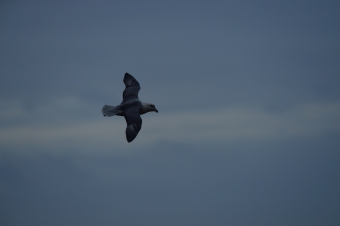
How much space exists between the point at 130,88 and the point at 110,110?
12.7ft

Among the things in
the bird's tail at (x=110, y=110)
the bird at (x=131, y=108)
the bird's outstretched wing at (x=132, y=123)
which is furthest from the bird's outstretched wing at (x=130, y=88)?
the bird's outstretched wing at (x=132, y=123)

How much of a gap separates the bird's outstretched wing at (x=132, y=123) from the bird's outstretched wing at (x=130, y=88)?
86.7 inches

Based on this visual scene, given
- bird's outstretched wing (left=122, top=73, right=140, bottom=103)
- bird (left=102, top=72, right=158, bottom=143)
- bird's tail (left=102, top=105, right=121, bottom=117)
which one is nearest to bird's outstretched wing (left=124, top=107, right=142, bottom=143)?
bird (left=102, top=72, right=158, bottom=143)

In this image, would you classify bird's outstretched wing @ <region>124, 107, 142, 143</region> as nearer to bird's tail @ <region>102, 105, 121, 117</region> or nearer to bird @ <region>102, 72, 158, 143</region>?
bird @ <region>102, 72, 158, 143</region>

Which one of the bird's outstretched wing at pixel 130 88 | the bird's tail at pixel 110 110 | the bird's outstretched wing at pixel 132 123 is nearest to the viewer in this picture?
the bird's outstretched wing at pixel 132 123

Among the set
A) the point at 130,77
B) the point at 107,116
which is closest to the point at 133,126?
the point at 107,116

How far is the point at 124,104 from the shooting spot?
37.8m

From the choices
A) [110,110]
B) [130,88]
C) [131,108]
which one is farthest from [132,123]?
[130,88]

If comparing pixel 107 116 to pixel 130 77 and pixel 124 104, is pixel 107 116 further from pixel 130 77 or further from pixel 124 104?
pixel 130 77

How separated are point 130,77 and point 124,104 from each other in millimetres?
4207

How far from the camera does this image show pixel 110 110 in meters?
37.0

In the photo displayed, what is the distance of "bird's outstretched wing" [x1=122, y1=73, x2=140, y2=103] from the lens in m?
39.5

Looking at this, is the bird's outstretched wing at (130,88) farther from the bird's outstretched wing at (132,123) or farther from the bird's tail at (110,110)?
the bird's outstretched wing at (132,123)

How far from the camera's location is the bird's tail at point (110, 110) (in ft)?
120
